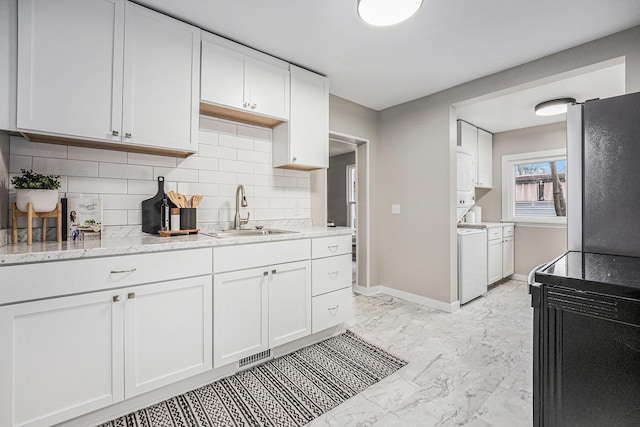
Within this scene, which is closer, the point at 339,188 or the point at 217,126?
the point at 217,126

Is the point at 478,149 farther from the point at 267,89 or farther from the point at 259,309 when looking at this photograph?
the point at 259,309

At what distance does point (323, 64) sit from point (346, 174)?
3.92 metres

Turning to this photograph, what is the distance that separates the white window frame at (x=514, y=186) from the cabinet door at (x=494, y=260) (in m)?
0.74

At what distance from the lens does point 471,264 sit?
3.54 m

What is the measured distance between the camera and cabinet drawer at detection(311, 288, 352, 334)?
94.4 inches

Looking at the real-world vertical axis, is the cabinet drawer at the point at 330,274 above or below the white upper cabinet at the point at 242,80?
below

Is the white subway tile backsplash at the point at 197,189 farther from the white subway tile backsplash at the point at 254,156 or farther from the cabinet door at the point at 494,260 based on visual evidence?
the cabinet door at the point at 494,260

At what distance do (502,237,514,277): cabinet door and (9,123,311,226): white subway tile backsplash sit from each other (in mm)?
3257

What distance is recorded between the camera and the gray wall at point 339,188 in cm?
656

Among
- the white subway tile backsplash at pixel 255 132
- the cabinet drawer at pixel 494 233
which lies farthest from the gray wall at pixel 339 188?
the white subway tile backsplash at pixel 255 132

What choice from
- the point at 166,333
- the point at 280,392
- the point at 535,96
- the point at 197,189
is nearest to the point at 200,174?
the point at 197,189

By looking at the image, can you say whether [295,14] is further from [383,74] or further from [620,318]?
[620,318]

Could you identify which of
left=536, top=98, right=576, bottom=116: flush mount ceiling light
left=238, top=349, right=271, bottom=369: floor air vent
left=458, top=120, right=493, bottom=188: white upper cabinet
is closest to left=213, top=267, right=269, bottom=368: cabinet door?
left=238, top=349, right=271, bottom=369: floor air vent

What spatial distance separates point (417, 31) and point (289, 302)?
2.24 metres
